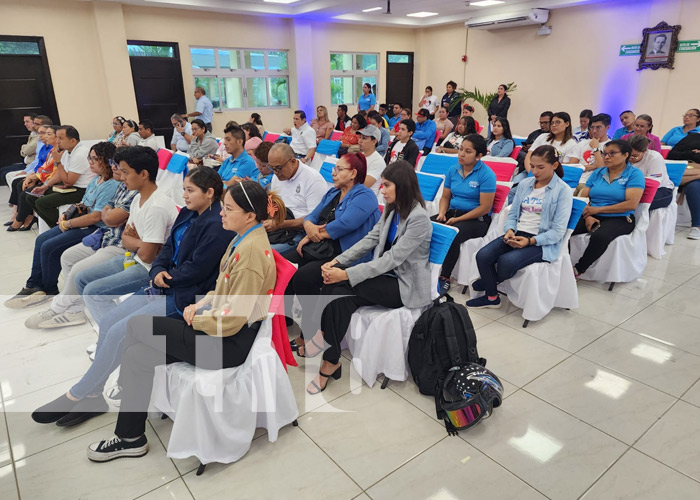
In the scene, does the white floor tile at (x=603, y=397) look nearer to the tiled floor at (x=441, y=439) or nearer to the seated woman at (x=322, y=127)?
the tiled floor at (x=441, y=439)

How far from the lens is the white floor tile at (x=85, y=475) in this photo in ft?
5.75

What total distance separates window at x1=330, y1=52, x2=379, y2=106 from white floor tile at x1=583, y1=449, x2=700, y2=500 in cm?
1153

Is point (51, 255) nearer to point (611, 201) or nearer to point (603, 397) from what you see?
point (603, 397)

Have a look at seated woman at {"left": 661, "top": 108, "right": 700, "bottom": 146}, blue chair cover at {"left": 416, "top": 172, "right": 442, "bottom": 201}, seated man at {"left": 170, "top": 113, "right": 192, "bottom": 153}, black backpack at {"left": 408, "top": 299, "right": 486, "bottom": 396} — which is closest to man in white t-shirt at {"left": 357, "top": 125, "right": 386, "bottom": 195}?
blue chair cover at {"left": 416, "top": 172, "right": 442, "bottom": 201}

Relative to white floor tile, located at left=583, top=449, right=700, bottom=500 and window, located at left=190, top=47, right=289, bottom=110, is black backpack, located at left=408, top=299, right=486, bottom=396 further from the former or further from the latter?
window, located at left=190, top=47, right=289, bottom=110

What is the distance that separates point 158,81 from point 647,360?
31.8 feet

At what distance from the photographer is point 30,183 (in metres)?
4.65

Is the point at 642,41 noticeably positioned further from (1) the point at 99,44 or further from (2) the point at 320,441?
(1) the point at 99,44

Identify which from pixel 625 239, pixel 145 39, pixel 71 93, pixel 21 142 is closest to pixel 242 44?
pixel 145 39

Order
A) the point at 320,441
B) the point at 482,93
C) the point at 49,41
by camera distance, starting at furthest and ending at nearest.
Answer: the point at 482,93
the point at 49,41
the point at 320,441

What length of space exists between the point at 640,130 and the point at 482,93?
7241 mm

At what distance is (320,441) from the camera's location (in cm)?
201

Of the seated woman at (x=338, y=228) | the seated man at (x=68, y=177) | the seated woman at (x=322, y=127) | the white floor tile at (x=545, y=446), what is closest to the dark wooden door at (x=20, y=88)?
the seated woman at (x=322, y=127)

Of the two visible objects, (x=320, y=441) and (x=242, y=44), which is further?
(x=242, y=44)
